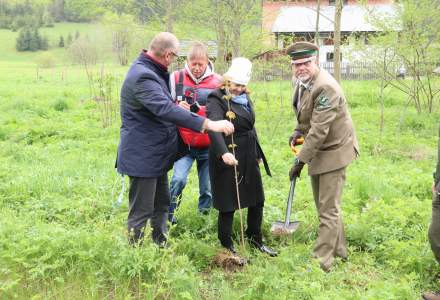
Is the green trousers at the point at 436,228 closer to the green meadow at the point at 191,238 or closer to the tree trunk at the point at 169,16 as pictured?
the green meadow at the point at 191,238

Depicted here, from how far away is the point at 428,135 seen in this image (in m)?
9.97

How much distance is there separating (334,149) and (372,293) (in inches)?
49.9

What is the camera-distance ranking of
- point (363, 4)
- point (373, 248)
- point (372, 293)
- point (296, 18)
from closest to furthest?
point (372, 293) → point (373, 248) → point (363, 4) → point (296, 18)

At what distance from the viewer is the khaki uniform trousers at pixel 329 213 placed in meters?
4.03

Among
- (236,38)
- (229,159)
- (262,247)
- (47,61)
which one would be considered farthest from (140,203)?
(47,61)

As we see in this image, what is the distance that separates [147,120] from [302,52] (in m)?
1.36

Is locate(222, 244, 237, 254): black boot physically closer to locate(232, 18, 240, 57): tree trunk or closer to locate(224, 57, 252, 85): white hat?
locate(224, 57, 252, 85): white hat

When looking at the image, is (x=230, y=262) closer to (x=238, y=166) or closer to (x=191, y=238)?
(x=191, y=238)

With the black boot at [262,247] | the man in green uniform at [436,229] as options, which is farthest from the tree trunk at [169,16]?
the man in green uniform at [436,229]

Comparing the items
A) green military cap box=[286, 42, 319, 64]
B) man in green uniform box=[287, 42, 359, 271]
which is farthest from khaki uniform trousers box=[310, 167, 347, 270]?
green military cap box=[286, 42, 319, 64]

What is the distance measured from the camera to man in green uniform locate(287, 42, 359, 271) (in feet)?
12.6

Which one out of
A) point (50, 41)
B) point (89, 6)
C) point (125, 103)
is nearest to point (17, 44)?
point (50, 41)

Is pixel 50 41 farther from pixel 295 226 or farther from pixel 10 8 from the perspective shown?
pixel 295 226

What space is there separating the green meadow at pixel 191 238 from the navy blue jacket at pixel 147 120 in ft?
1.91
